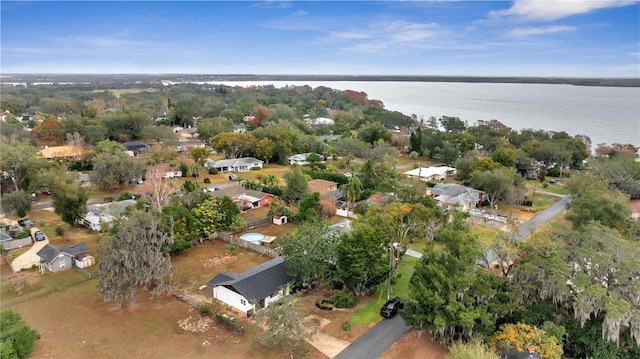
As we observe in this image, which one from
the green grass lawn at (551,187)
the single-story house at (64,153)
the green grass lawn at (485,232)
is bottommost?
the green grass lawn at (551,187)

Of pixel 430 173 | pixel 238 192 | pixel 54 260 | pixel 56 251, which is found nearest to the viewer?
pixel 54 260

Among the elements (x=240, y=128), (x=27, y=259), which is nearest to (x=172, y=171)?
(x=27, y=259)

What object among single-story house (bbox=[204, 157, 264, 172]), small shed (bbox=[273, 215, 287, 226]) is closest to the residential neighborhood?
small shed (bbox=[273, 215, 287, 226])

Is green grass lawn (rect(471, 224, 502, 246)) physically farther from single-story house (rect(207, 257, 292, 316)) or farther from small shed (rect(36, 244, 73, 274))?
small shed (rect(36, 244, 73, 274))

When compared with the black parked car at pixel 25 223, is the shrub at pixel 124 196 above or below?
above

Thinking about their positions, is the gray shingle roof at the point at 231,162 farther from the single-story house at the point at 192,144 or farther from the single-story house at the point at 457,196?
the single-story house at the point at 457,196

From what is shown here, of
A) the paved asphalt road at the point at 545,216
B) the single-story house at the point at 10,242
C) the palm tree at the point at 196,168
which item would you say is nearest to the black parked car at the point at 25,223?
the single-story house at the point at 10,242

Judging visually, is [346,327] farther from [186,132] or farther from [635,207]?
[186,132]
